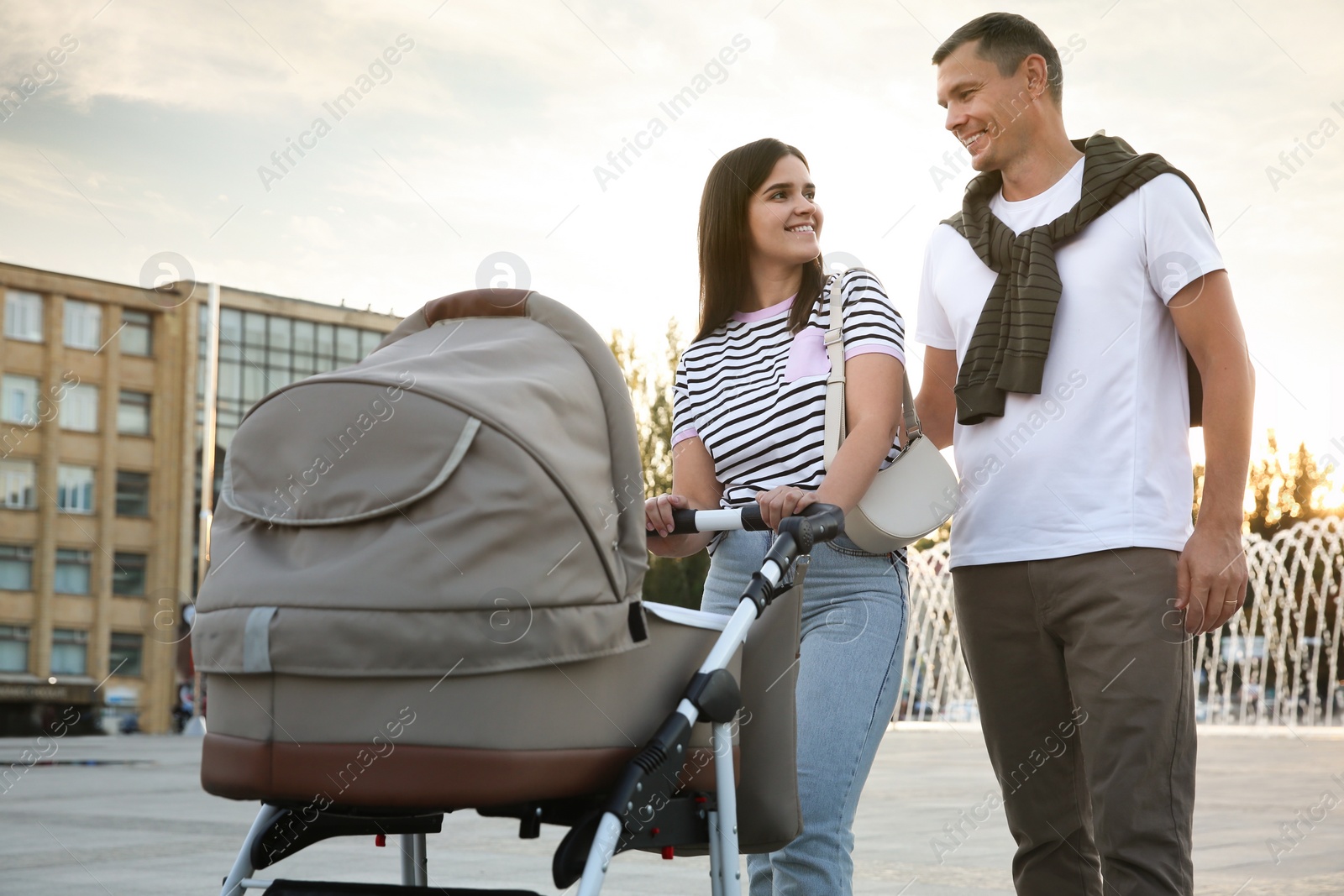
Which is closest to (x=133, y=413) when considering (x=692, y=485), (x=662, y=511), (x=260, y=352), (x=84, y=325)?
(x=84, y=325)

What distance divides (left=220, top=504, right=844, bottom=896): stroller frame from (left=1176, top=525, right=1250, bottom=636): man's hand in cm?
74

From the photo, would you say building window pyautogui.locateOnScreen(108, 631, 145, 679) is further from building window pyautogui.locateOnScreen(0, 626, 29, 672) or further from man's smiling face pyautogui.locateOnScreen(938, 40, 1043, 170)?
man's smiling face pyautogui.locateOnScreen(938, 40, 1043, 170)

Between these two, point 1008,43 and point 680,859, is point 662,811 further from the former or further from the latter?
point 680,859

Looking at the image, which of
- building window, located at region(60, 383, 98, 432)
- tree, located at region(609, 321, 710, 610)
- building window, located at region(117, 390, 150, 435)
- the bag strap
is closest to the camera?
the bag strap

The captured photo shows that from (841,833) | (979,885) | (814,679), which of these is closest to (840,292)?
(814,679)

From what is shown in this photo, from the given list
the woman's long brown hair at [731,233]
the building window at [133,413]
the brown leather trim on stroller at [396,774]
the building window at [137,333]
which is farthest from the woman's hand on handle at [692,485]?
the building window at [137,333]

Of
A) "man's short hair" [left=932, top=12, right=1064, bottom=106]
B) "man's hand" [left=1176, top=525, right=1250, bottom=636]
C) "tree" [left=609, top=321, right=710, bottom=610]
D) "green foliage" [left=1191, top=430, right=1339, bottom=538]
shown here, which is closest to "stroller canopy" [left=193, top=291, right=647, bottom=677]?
"man's hand" [left=1176, top=525, right=1250, bottom=636]

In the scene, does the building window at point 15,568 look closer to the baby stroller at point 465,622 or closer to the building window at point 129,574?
the building window at point 129,574

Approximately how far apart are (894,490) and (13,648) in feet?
177

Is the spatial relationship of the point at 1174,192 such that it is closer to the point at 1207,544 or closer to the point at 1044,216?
the point at 1044,216

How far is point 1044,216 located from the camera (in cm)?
320

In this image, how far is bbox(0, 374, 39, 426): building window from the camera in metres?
51.0

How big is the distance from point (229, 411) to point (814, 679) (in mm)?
58500

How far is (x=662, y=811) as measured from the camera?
8.56ft
